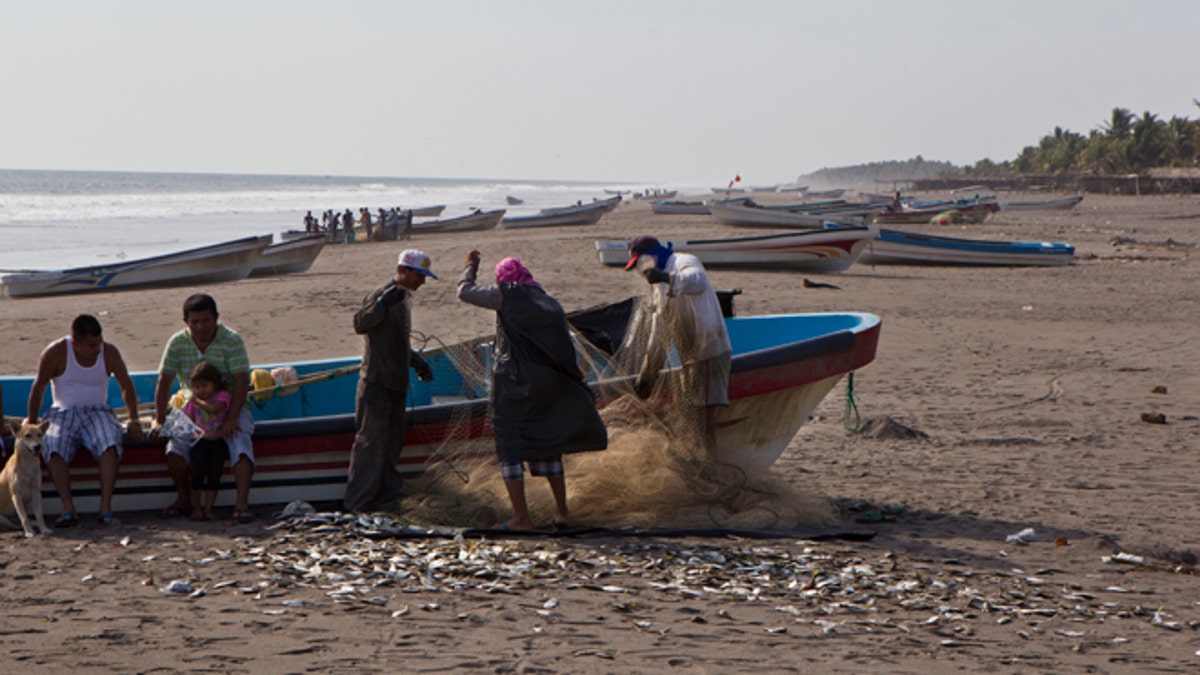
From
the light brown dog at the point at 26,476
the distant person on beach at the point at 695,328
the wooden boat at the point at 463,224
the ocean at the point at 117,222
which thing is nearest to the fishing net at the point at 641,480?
the distant person on beach at the point at 695,328

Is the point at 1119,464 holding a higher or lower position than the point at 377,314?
lower

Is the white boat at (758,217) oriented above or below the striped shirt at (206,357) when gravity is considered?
above

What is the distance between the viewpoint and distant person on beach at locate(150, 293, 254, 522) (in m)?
6.91

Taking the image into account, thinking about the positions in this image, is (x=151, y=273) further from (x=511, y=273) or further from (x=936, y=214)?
(x=936, y=214)

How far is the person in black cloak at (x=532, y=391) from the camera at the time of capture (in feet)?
21.3

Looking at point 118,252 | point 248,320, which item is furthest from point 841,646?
point 118,252

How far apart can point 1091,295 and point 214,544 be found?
16633mm

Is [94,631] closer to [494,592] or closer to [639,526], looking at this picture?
[494,592]

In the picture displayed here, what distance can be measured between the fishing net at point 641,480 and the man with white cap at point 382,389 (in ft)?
0.69

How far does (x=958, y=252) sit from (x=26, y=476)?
Result: 842 inches

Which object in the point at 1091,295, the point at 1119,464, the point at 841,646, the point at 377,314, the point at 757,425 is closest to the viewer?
the point at 841,646

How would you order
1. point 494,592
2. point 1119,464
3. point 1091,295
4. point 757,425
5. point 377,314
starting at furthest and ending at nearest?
point 1091,295 → point 1119,464 → point 757,425 → point 377,314 → point 494,592

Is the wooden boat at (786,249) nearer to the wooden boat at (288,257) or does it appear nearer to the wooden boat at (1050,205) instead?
the wooden boat at (288,257)

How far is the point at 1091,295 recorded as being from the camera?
19328mm
